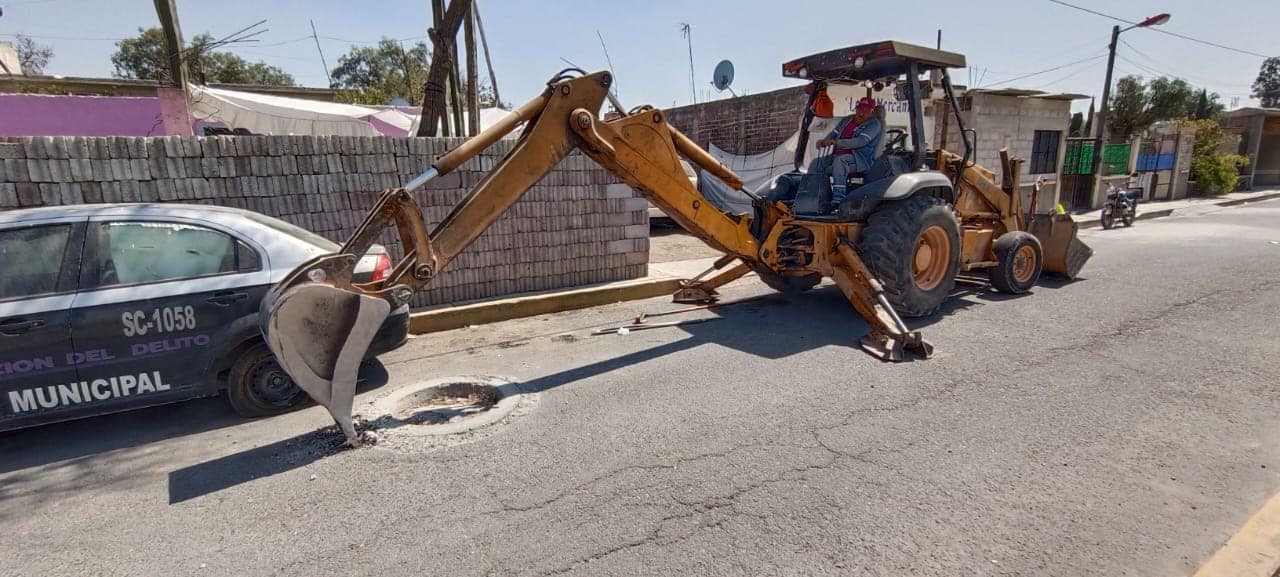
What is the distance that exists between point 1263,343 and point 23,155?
10970mm

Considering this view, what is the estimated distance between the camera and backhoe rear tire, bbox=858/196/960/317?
6.03 meters

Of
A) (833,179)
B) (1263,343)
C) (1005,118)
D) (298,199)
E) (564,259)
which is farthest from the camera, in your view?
(1005,118)

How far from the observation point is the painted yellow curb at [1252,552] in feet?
8.16

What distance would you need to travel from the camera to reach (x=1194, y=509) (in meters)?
2.98

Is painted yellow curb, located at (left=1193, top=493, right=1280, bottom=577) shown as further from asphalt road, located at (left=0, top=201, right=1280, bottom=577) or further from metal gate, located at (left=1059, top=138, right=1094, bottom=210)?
→ metal gate, located at (left=1059, top=138, right=1094, bottom=210)

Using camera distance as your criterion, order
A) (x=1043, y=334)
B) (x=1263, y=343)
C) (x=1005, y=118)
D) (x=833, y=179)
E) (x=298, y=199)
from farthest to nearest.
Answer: (x=1005, y=118)
(x=833, y=179)
(x=298, y=199)
(x=1043, y=334)
(x=1263, y=343)

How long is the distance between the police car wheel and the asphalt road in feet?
0.48

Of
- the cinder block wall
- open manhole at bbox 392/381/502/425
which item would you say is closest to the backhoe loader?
open manhole at bbox 392/381/502/425

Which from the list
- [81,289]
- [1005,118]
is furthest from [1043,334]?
[1005,118]

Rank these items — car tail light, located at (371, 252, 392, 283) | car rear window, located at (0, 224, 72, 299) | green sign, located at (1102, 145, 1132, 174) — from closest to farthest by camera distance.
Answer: car rear window, located at (0, 224, 72, 299) < car tail light, located at (371, 252, 392, 283) < green sign, located at (1102, 145, 1132, 174)

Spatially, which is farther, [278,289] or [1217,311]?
[1217,311]

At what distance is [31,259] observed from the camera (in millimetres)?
3781

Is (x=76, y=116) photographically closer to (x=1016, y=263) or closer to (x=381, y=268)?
(x=381, y=268)

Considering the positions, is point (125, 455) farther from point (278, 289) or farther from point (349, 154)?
point (349, 154)
